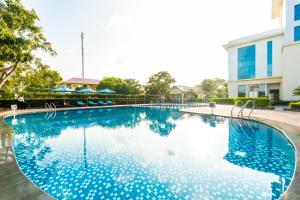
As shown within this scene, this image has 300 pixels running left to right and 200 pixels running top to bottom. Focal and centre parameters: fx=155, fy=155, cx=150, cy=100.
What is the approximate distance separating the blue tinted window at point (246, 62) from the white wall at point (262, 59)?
63cm

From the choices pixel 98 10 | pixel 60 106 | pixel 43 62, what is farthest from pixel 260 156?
pixel 60 106

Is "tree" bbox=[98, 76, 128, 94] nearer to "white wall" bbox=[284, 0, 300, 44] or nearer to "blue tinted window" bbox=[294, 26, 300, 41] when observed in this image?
"white wall" bbox=[284, 0, 300, 44]

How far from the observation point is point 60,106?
70.4ft

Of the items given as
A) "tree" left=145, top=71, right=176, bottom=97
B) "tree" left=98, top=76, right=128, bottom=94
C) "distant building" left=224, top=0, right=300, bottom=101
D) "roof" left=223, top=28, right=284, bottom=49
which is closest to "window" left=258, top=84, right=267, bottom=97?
"distant building" left=224, top=0, right=300, bottom=101

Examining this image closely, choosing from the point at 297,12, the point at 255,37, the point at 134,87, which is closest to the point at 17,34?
the point at 134,87

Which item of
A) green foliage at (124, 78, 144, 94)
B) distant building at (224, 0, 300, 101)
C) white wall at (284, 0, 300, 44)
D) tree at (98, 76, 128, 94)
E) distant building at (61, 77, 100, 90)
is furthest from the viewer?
distant building at (61, 77, 100, 90)

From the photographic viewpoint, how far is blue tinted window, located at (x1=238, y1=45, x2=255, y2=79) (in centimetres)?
2733

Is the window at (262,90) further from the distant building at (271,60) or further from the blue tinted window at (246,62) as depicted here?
the blue tinted window at (246,62)

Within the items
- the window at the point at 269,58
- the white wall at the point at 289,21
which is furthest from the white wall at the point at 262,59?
the white wall at the point at 289,21

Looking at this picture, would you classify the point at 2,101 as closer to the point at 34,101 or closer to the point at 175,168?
the point at 34,101

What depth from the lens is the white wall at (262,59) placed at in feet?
80.5

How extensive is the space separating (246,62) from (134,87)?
21.6 m

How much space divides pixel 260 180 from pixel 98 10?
1752 cm

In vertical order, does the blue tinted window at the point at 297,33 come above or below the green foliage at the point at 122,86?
above
